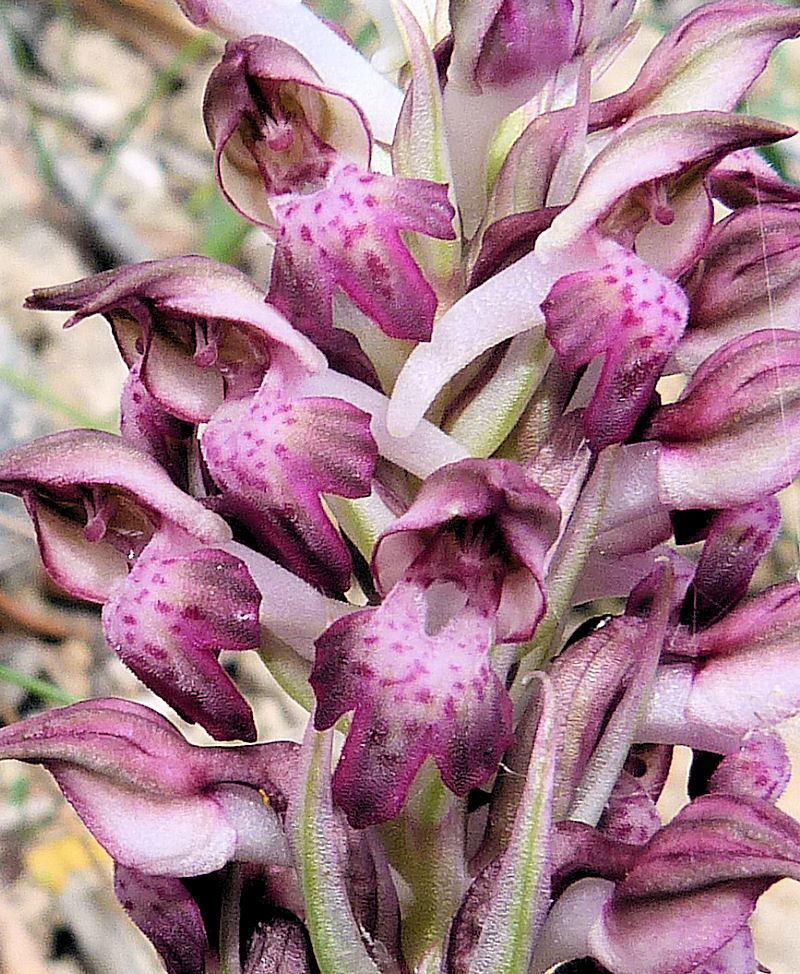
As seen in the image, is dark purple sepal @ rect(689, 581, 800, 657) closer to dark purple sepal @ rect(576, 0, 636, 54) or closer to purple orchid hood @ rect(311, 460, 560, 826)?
purple orchid hood @ rect(311, 460, 560, 826)

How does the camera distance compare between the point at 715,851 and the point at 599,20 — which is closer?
the point at 715,851

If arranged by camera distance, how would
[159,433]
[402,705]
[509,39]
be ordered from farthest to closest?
[159,433], [509,39], [402,705]

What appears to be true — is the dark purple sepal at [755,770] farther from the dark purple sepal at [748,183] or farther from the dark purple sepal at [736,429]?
the dark purple sepal at [748,183]

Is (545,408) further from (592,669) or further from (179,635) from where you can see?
(179,635)

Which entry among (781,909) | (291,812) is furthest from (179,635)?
(781,909)

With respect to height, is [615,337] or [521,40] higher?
[521,40]

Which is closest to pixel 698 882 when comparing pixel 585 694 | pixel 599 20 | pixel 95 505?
pixel 585 694

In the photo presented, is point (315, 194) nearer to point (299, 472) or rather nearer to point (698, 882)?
point (299, 472)

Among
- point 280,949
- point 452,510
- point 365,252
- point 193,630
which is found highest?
point 365,252
